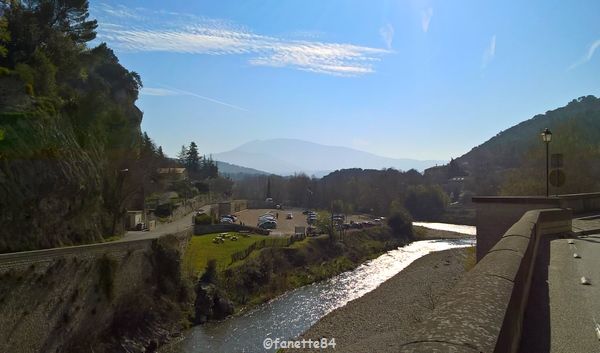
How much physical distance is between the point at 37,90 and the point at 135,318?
15.7 metres

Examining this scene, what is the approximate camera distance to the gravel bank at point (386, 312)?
24.2m

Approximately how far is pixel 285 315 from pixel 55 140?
19.2 metres

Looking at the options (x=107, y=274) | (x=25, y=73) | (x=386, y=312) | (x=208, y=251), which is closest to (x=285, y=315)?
(x=386, y=312)

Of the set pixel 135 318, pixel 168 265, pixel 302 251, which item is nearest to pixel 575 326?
pixel 135 318

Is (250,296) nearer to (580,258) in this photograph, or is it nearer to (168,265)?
(168,265)

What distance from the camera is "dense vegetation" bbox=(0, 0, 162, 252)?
21.9 meters

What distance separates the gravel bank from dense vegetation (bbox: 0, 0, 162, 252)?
15325mm

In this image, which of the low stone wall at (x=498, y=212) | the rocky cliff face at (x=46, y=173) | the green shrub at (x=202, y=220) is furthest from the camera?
the green shrub at (x=202, y=220)

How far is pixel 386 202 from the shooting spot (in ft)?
373

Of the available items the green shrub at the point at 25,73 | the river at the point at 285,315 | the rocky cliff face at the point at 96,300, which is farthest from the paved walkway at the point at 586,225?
the green shrub at the point at 25,73

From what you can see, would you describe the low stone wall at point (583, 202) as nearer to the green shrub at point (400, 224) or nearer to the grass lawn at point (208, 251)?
the grass lawn at point (208, 251)

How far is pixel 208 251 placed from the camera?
1640 inches

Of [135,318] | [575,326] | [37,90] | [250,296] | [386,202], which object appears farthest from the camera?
[386,202]

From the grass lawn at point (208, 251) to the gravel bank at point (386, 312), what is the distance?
1175cm
